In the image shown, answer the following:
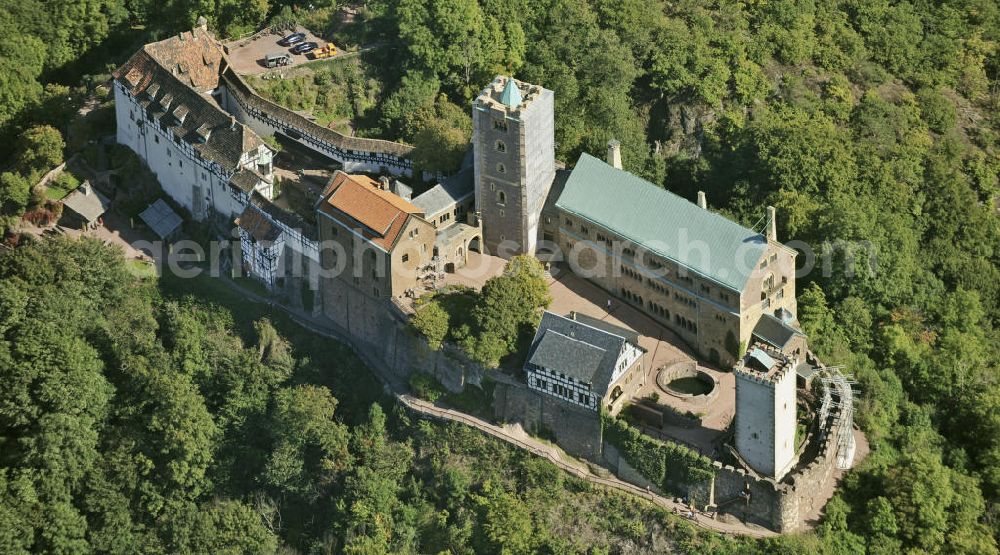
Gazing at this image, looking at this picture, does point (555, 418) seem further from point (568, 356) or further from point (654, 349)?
point (654, 349)

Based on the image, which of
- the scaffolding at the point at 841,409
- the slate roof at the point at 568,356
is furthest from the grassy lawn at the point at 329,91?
the scaffolding at the point at 841,409

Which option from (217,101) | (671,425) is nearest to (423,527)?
(671,425)

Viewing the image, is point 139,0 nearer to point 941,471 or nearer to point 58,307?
point 58,307

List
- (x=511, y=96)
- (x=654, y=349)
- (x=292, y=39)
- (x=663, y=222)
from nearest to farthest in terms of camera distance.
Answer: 1. (x=654, y=349)
2. (x=663, y=222)
3. (x=511, y=96)
4. (x=292, y=39)

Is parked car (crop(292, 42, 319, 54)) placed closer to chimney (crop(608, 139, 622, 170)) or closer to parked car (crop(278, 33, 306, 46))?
parked car (crop(278, 33, 306, 46))

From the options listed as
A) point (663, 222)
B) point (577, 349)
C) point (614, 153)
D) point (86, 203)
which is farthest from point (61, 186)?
point (663, 222)

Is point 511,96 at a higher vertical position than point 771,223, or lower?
higher
